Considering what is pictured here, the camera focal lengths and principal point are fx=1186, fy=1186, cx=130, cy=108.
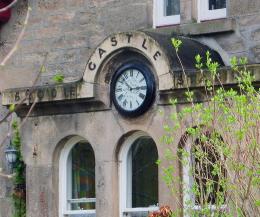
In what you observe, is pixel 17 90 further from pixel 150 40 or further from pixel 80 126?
pixel 150 40

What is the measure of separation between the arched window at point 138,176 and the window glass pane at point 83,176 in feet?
2.06

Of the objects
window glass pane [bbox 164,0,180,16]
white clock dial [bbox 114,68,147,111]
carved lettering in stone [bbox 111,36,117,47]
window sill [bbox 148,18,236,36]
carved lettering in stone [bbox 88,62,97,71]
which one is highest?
window glass pane [bbox 164,0,180,16]

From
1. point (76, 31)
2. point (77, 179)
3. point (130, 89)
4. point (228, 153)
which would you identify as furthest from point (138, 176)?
point (228, 153)

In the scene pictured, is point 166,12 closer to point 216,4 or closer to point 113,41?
point 216,4

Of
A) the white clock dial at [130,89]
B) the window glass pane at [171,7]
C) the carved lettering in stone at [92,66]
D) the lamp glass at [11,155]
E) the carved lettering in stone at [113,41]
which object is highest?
the window glass pane at [171,7]

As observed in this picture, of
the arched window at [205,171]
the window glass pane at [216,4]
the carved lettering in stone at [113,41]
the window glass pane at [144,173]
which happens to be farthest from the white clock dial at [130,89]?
the arched window at [205,171]

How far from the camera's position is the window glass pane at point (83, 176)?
17.6 metres

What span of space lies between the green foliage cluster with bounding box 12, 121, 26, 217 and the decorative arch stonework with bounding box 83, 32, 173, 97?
193 cm

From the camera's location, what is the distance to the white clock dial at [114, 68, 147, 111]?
16312 millimetres

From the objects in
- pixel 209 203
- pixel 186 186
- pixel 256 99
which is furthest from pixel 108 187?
pixel 256 99

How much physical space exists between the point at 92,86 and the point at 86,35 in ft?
5.29

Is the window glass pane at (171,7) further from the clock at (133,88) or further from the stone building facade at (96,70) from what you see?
the clock at (133,88)

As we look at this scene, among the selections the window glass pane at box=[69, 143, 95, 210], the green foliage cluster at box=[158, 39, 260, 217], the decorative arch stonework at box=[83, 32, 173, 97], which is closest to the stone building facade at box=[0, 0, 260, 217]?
the decorative arch stonework at box=[83, 32, 173, 97]

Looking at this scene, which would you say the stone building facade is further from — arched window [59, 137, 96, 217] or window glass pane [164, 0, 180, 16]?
window glass pane [164, 0, 180, 16]
